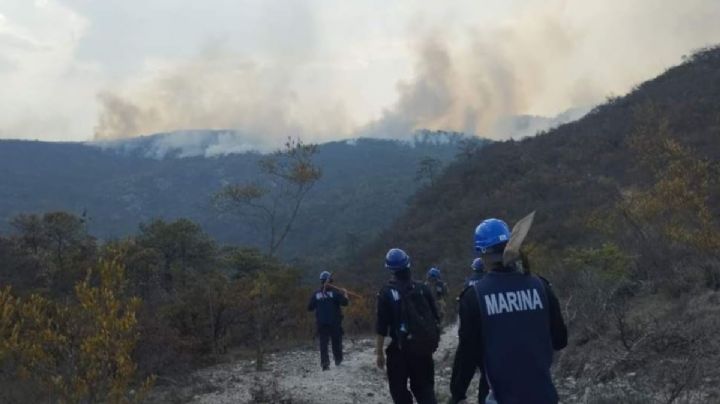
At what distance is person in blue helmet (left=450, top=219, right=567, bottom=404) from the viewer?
11.9 feet

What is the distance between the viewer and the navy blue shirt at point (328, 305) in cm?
1324

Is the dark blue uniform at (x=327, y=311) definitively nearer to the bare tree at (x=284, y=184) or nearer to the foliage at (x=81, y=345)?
the bare tree at (x=284, y=184)

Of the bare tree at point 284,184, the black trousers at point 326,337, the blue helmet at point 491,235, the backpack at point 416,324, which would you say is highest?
the bare tree at point 284,184

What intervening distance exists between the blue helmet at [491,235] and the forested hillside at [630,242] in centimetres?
335

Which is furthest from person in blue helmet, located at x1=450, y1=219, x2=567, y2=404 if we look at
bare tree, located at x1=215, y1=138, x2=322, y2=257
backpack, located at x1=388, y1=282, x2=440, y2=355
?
bare tree, located at x1=215, y1=138, x2=322, y2=257

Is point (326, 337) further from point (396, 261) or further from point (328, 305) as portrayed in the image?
point (396, 261)

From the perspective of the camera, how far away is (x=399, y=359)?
21.5 feet

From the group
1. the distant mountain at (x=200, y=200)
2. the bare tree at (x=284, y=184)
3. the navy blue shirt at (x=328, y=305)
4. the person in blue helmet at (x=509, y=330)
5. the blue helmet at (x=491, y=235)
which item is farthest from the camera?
the distant mountain at (x=200, y=200)

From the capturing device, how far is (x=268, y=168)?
1706 centimetres

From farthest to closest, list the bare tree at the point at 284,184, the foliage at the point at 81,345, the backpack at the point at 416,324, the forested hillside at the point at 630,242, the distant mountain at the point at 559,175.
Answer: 1. the distant mountain at the point at 559,175
2. the bare tree at the point at 284,184
3. the forested hillside at the point at 630,242
4. the backpack at the point at 416,324
5. the foliage at the point at 81,345

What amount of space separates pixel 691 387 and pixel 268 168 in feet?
39.6

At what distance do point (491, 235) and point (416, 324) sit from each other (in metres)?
2.64

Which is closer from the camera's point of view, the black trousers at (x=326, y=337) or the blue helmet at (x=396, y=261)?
the blue helmet at (x=396, y=261)

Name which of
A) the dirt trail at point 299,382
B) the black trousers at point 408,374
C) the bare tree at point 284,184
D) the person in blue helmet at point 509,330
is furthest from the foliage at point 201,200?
the person in blue helmet at point 509,330
